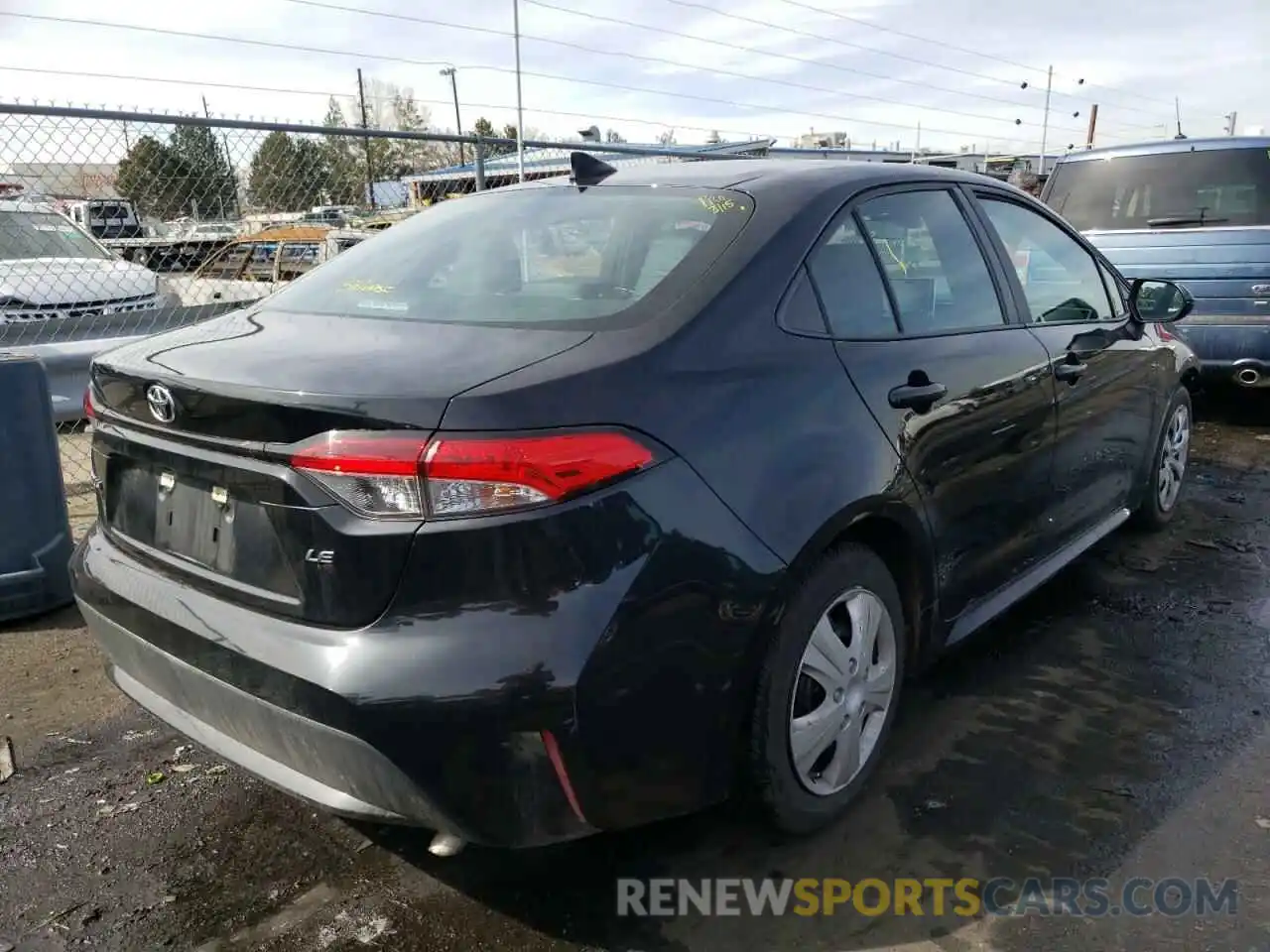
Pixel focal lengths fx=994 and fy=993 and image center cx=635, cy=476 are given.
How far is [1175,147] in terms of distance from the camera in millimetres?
7359

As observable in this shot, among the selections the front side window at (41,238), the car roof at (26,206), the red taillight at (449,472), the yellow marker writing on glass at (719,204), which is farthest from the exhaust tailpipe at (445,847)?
the car roof at (26,206)

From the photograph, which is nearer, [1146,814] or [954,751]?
[1146,814]

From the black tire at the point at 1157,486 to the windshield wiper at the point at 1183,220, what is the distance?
2911mm

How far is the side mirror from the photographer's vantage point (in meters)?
4.19

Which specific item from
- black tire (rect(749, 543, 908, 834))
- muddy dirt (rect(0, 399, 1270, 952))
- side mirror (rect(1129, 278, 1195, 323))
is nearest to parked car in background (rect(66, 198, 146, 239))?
muddy dirt (rect(0, 399, 1270, 952))

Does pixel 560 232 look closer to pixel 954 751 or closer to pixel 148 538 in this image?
pixel 148 538

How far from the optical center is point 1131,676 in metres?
3.41

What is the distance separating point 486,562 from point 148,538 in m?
1.00

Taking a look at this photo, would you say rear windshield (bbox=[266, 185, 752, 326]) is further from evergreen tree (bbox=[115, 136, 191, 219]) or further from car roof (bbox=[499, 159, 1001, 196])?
evergreen tree (bbox=[115, 136, 191, 219])

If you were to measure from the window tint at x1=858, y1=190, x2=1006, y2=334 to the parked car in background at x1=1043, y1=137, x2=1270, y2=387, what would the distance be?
14.7 feet

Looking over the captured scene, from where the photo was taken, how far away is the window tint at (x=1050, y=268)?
11.3 feet

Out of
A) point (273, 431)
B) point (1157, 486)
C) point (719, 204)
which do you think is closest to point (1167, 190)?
point (1157, 486)

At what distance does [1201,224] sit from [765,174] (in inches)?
228

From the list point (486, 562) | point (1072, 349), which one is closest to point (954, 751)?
point (1072, 349)
